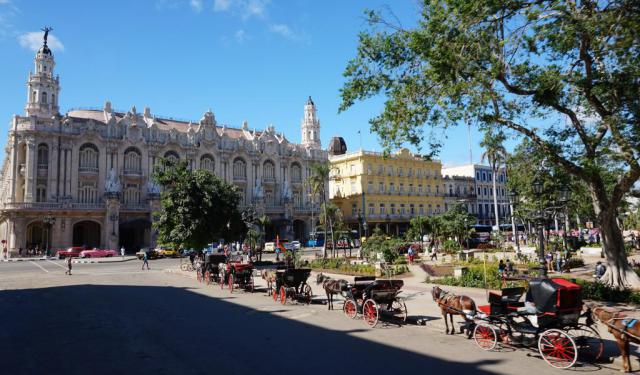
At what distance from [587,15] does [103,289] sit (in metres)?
21.1

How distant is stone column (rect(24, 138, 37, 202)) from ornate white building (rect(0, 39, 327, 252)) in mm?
96

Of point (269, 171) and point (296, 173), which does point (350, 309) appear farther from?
point (296, 173)

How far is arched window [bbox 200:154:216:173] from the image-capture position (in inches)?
2527

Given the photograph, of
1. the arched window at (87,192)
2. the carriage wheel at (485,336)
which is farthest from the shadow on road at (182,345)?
the arched window at (87,192)

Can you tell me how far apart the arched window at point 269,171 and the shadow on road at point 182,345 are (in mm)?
54959

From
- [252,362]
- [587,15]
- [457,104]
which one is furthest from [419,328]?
[587,15]

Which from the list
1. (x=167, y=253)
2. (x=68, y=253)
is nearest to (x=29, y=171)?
(x=68, y=253)

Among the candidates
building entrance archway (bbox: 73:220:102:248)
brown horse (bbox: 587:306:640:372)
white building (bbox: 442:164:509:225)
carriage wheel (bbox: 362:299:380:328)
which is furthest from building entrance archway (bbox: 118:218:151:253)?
white building (bbox: 442:164:509:225)

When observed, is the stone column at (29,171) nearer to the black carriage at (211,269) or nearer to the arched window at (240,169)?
the arched window at (240,169)

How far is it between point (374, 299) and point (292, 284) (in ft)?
14.8

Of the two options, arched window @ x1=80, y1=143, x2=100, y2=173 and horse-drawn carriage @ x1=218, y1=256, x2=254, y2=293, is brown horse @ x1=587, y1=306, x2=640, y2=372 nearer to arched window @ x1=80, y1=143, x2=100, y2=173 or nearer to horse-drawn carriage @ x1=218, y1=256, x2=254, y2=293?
horse-drawn carriage @ x1=218, y1=256, x2=254, y2=293

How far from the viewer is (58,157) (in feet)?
174

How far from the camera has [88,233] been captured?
5744 cm

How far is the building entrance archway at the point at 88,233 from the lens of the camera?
56.8 metres
